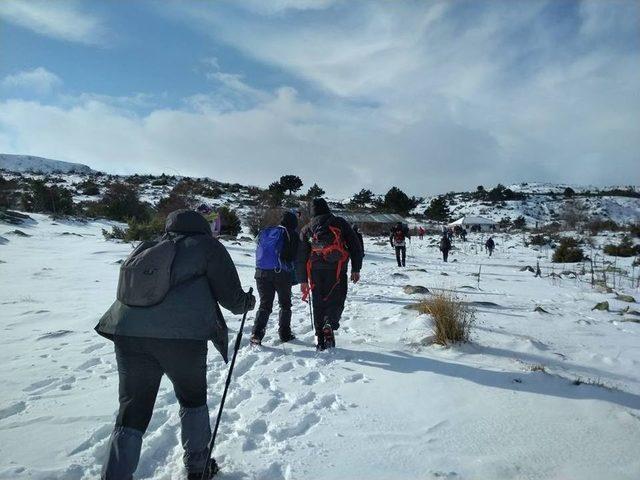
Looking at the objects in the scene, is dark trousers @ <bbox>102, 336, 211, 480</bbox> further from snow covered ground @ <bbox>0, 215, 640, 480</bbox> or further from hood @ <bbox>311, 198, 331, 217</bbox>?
hood @ <bbox>311, 198, 331, 217</bbox>

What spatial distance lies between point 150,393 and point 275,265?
2669mm

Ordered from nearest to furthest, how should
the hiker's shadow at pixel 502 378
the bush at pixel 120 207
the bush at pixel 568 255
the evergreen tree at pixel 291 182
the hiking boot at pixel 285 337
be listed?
the hiker's shadow at pixel 502 378 → the hiking boot at pixel 285 337 → the bush at pixel 568 255 → the bush at pixel 120 207 → the evergreen tree at pixel 291 182

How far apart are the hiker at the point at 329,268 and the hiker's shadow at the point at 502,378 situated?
0.44 metres

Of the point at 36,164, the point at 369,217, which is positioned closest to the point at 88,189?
the point at 369,217

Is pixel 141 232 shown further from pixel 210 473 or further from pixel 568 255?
pixel 568 255

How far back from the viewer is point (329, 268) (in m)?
4.64

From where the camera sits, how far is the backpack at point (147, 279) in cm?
221

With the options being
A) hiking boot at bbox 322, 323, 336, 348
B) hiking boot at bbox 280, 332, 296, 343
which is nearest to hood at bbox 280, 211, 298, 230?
hiking boot at bbox 322, 323, 336, 348

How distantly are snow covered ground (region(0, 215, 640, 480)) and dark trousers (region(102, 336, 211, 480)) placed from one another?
375mm

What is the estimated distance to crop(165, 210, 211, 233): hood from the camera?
8.05 feet

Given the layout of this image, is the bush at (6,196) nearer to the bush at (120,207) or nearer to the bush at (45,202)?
the bush at (45,202)

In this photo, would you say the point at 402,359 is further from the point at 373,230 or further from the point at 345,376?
the point at 373,230

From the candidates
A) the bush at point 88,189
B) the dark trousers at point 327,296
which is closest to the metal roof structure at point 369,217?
the bush at point 88,189

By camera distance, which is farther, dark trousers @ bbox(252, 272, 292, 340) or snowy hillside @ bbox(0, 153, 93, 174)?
snowy hillside @ bbox(0, 153, 93, 174)
